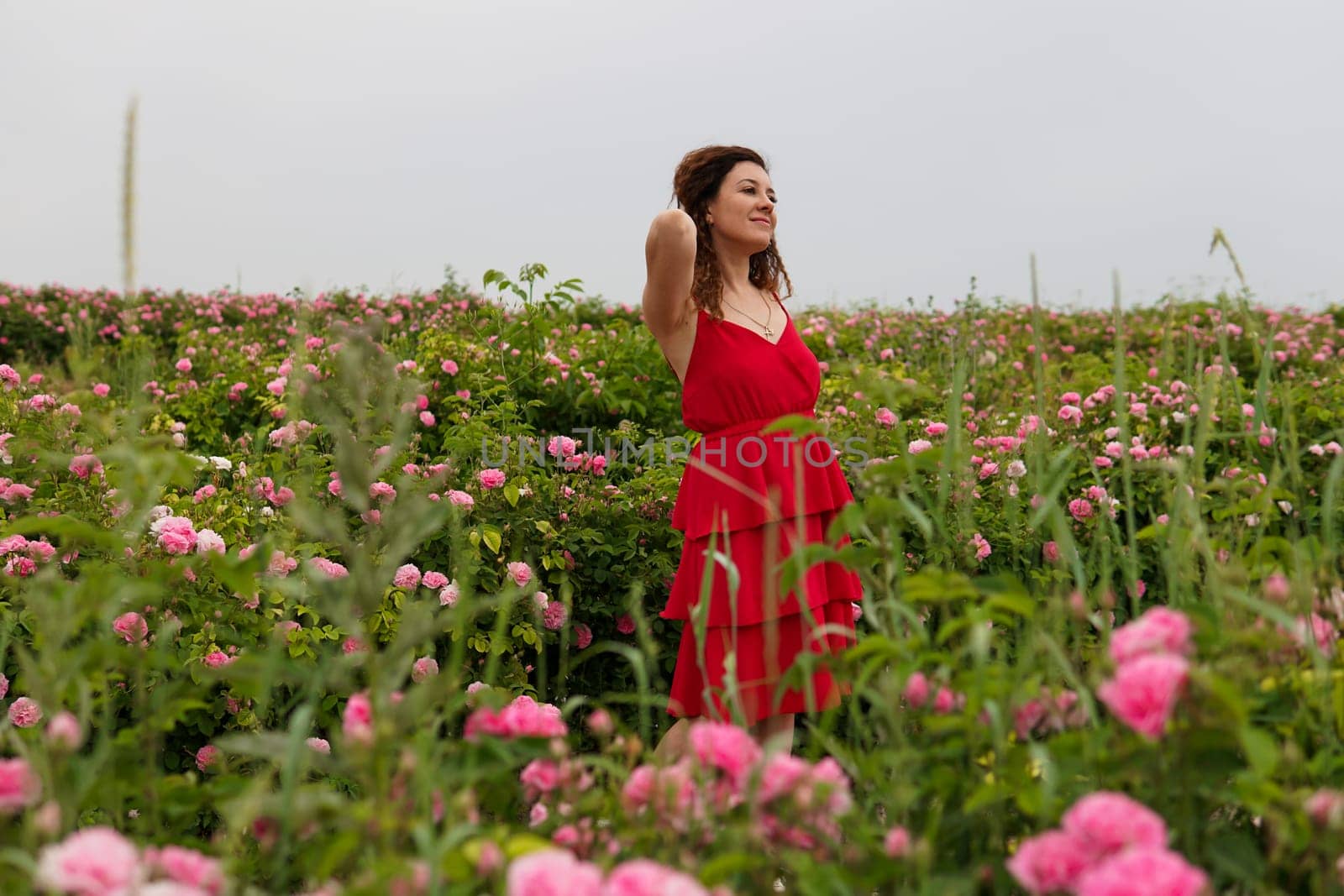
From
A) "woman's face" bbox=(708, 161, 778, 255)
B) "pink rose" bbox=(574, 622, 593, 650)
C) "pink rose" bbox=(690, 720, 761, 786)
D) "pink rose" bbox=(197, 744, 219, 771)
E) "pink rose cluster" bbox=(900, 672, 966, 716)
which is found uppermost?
"woman's face" bbox=(708, 161, 778, 255)

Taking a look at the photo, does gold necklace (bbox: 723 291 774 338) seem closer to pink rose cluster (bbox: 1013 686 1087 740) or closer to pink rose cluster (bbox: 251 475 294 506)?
pink rose cluster (bbox: 251 475 294 506)

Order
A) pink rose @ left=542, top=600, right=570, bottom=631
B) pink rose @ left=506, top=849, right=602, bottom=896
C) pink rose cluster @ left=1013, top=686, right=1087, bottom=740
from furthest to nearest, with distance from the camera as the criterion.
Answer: pink rose @ left=542, top=600, right=570, bottom=631, pink rose cluster @ left=1013, top=686, right=1087, bottom=740, pink rose @ left=506, top=849, right=602, bottom=896

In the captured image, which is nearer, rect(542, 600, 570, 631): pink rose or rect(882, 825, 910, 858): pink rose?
rect(882, 825, 910, 858): pink rose

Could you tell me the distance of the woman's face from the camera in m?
2.94

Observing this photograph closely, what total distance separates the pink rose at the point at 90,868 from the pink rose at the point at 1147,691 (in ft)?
3.09

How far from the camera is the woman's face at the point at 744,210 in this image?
294 centimetres

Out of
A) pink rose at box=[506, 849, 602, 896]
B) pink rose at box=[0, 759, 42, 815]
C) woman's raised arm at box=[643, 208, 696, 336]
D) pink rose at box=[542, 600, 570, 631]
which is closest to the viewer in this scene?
pink rose at box=[506, 849, 602, 896]

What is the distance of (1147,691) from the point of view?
104 cm

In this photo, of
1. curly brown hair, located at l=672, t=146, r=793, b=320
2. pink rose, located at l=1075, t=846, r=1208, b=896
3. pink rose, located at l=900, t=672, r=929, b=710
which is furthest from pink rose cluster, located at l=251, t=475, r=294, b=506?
pink rose, located at l=1075, t=846, r=1208, b=896

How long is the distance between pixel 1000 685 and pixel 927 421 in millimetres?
3162

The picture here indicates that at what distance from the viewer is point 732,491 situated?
2.64 metres

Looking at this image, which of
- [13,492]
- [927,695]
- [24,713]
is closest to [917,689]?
[927,695]

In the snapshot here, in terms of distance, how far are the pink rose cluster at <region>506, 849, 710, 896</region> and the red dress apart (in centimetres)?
155

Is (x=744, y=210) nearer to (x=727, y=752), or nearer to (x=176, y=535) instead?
(x=176, y=535)
